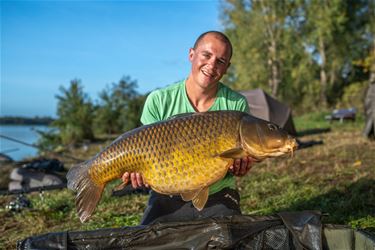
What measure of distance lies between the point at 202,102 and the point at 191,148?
676 millimetres

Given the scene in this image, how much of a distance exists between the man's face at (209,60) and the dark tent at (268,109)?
842 centimetres

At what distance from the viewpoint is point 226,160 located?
6.61 feet

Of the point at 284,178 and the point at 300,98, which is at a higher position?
the point at 300,98

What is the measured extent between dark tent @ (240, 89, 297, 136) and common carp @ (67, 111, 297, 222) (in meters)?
8.85

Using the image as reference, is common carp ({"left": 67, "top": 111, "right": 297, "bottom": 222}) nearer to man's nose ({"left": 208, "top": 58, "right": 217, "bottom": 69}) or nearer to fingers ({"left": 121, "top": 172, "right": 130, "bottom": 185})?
fingers ({"left": 121, "top": 172, "right": 130, "bottom": 185})

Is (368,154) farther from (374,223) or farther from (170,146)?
(170,146)

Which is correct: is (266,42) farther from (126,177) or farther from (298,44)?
(126,177)

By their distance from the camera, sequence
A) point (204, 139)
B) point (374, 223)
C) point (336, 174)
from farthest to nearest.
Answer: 1. point (336, 174)
2. point (374, 223)
3. point (204, 139)

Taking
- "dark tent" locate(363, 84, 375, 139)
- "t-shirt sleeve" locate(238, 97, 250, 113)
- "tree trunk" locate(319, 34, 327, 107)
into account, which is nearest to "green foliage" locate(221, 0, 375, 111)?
"tree trunk" locate(319, 34, 327, 107)

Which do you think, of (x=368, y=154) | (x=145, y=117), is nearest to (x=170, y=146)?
(x=145, y=117)

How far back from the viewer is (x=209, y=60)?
2434mm

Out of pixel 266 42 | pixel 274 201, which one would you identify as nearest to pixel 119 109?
pixel 266 42

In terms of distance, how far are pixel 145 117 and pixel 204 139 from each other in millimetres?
715

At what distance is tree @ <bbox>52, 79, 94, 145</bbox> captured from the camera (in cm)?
1703
